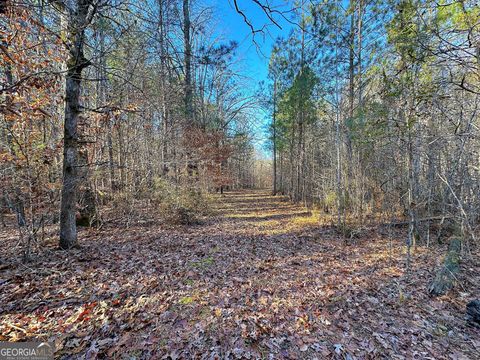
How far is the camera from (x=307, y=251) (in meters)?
5.38

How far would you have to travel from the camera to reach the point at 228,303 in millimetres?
3016

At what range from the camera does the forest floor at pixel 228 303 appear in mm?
2266

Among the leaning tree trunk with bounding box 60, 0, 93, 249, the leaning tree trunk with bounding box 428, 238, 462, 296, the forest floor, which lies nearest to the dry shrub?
the forest floor

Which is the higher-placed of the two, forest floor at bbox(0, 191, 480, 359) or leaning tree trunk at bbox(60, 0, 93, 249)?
leaning tree trunk at bbox(60, 0, 93, 249)

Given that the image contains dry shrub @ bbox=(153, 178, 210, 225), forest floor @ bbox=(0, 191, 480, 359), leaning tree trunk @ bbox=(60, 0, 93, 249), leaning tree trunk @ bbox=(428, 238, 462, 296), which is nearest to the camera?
forest floor @ bbox=(0, 191, 480, 359)

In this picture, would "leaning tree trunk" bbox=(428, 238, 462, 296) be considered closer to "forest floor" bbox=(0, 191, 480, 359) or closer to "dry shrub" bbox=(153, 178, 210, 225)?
"forest floor" bbox=(0, 191, 480, 359)

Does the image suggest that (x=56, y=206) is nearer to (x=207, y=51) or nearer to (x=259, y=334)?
(x=259, y=334)

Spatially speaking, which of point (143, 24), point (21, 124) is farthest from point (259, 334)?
point (143, 24)

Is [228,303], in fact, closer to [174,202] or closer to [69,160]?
[69,160]

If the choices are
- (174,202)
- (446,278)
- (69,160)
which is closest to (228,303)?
(446,278)

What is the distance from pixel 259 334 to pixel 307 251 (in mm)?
3280

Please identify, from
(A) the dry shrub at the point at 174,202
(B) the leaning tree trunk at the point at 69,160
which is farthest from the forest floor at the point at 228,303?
(A) the dry shrub at the point at 174,202

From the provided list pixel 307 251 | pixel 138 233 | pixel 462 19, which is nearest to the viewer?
pixel 462 19

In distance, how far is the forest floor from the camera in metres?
2.27
